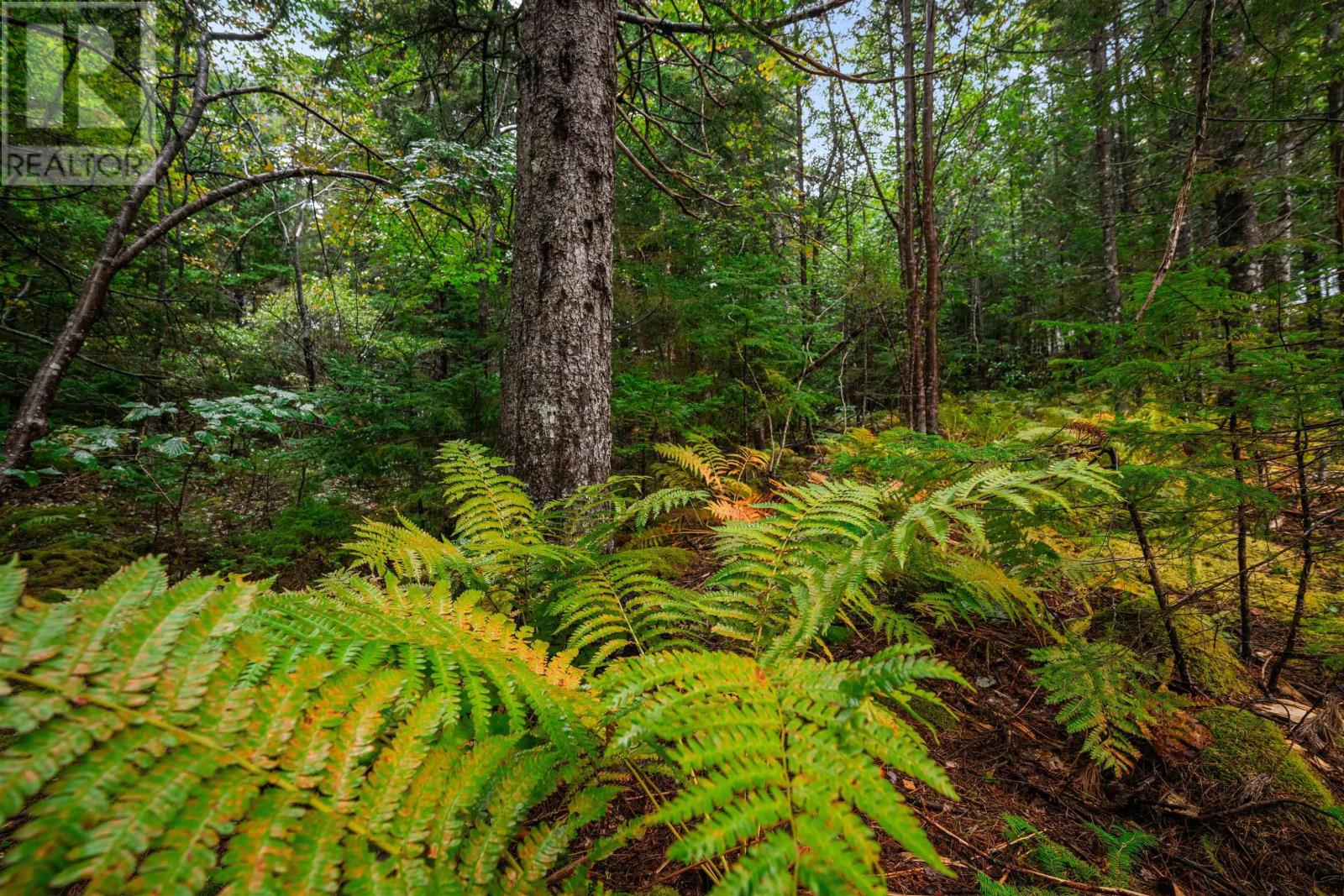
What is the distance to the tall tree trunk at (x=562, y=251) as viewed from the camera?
8.25 ft

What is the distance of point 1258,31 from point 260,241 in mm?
20534

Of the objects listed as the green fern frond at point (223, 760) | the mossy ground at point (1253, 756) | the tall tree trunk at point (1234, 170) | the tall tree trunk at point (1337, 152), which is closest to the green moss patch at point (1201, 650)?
the mossy ground at point (1253, 756)

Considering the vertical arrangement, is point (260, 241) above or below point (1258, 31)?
above

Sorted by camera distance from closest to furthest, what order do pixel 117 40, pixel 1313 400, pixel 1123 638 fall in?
pixel 1313 400, pixel 1123 638, pixel 117 40

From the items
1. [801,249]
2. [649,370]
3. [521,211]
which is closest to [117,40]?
[521,211]

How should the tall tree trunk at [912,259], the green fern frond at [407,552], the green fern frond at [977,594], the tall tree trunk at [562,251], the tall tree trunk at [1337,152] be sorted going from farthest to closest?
the tall tree trunk at [912,259]
the tall tree trunk at [562,251]
the tall tree trunk at [1337,152]
the green fern frond at [977,594]
the green fern frond at [407,552]

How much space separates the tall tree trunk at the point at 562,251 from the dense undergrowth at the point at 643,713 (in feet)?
1.34

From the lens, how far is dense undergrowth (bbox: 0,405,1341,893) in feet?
1.89

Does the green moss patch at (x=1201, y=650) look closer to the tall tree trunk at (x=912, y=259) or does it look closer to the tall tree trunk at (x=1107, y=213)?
the tall tree trunk at (x=912, y=259)

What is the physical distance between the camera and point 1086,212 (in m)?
12.1

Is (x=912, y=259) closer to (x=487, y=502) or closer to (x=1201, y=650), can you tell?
(x=1201, y=650)

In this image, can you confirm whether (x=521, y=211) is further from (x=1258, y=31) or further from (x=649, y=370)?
(x=1258, y=31)

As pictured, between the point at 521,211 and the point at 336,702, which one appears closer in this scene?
the point at 336,702

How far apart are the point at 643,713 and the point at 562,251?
2324 millimetres
